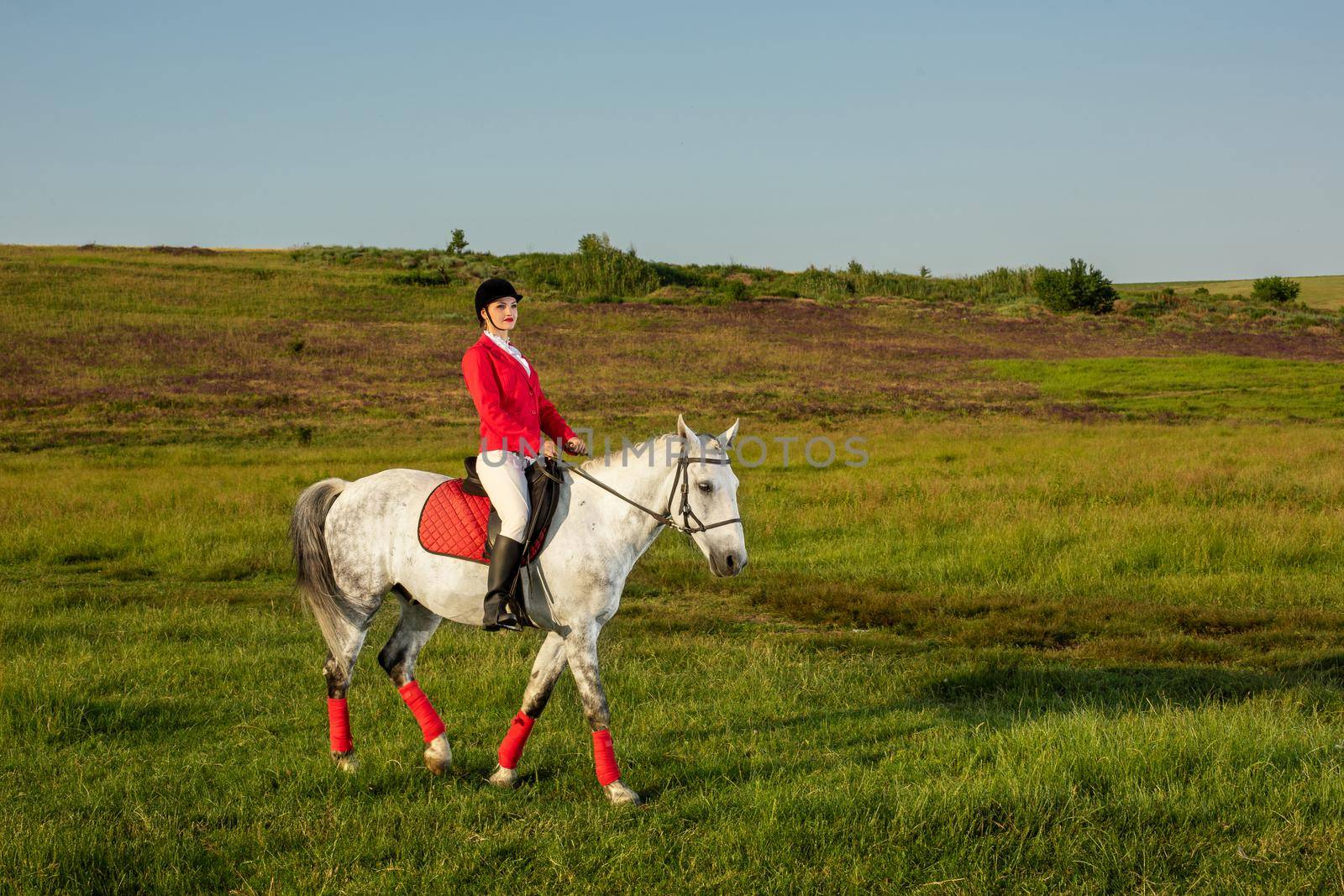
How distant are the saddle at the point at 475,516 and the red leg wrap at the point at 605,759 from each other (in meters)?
1.13

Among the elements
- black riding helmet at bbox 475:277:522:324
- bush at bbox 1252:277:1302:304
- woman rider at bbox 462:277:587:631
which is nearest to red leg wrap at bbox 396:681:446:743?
woman rider at bbox 462:277:587:631

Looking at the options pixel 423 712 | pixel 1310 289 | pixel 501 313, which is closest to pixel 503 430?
pixel 501 313

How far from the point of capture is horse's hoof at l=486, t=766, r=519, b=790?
5953 millimetres

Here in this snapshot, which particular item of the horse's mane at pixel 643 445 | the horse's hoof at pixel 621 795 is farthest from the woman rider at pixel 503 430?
the horse's hoof at pixel 621 795

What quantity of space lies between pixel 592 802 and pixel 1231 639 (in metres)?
7.57

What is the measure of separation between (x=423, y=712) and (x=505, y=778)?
0.72m

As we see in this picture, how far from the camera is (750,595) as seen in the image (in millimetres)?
12414

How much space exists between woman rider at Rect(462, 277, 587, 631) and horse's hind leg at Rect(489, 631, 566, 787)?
10.6 inches

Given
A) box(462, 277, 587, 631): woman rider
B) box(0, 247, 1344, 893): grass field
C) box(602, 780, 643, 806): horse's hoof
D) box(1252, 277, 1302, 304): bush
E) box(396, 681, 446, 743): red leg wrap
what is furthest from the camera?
box(1252, 277, 1302, 304): bush

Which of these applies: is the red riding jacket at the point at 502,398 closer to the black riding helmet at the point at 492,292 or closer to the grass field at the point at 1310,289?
the black riding helmet at the point at 492,292

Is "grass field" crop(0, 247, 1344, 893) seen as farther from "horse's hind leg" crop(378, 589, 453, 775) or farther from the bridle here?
the bridle

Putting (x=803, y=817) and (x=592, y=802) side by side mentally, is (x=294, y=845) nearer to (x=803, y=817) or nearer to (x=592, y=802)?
(x=592, y=802)

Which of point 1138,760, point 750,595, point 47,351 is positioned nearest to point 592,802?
point 1138,760

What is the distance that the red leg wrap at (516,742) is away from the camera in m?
6.00
